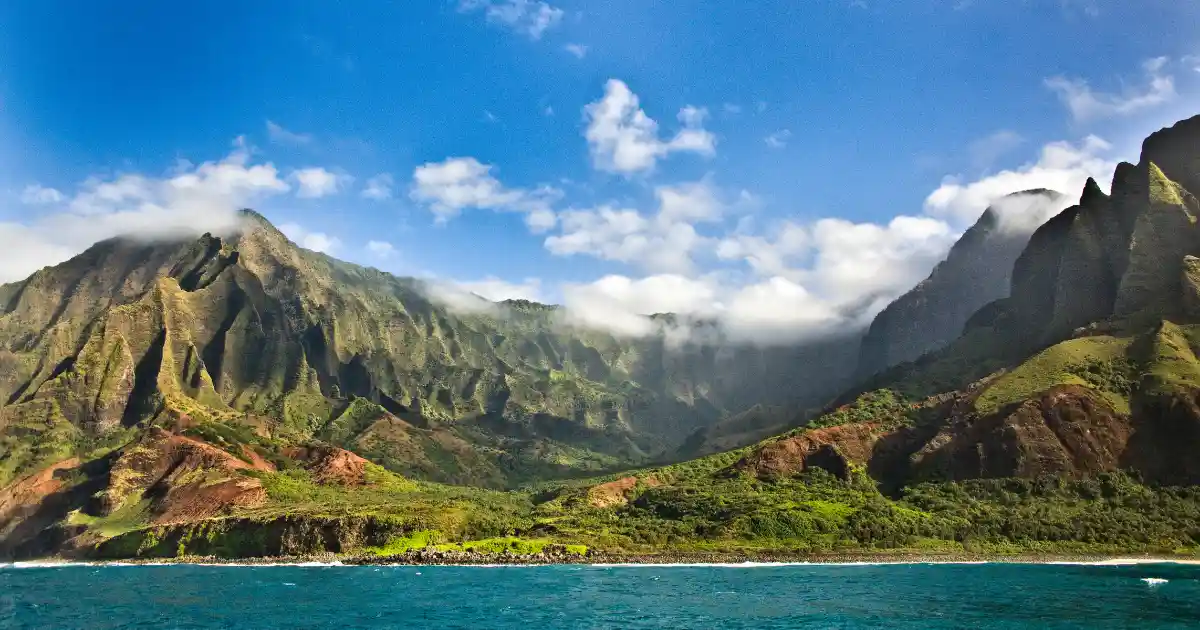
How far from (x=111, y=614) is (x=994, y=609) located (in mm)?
141458

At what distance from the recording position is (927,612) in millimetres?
122938

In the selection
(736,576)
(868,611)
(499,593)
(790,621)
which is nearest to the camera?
(790,621)

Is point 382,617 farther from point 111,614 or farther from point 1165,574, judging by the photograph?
point 1165,574

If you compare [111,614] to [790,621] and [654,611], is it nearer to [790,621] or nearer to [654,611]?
[654,611]

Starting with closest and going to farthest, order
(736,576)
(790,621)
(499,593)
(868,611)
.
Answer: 1. (790,621)
2. (868,611)
3. (499,593)
4. (736,576)

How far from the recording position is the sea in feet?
390

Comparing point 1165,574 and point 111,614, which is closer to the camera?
point 111,614

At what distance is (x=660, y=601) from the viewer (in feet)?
471

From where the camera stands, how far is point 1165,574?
16988cm

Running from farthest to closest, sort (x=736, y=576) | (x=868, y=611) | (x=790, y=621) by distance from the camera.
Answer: (x=736, y=576) → (x=868, y=611) → (x=790, y=621)

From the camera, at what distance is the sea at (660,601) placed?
118875 mm

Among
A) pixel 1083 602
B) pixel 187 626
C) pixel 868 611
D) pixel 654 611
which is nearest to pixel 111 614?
pixel 187 626

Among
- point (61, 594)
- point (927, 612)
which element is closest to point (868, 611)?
point (927, 612)

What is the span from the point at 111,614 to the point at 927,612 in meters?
131
